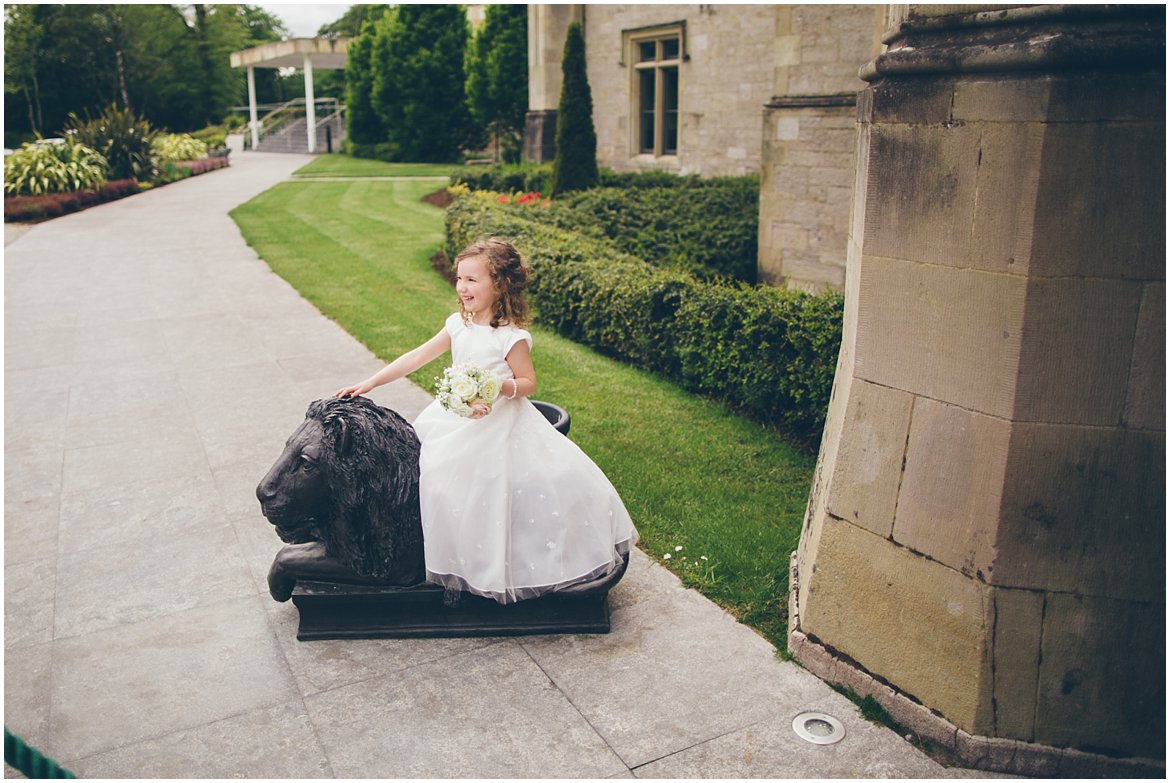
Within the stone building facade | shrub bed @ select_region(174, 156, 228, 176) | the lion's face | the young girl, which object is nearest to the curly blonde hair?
the young girl

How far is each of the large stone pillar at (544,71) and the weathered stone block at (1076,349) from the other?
68.4ft

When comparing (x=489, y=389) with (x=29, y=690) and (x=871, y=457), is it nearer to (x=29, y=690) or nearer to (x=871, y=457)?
(x=871, y=457)

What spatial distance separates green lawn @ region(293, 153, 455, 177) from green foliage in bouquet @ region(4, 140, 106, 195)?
7.47m

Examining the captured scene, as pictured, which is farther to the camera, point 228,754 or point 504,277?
point 504,277

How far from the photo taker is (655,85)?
20.4 m

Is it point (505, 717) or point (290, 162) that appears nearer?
point (505, 717)

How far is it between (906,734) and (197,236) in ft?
51.4

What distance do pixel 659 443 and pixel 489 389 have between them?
9.95 feet

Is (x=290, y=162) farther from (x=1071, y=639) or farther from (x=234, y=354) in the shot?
(x=1071, y=639)

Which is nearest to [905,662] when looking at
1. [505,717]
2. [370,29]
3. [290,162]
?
[505,717]

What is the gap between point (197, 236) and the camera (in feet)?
53.9

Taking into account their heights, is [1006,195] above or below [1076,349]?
above

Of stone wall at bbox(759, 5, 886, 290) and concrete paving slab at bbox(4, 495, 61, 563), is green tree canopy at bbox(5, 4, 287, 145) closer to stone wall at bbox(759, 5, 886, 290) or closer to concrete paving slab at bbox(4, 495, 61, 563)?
stone wall at bbox(759, 5, 886, 290)

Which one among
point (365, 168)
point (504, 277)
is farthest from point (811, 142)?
point (365, 168)
